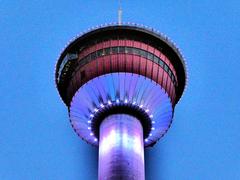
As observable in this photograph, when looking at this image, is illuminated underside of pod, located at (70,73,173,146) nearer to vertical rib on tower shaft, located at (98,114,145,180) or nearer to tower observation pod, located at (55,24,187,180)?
tower observation pod, located at (55,24,187,180)

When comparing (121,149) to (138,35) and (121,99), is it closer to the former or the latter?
(121,99)

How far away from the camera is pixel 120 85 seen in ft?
104

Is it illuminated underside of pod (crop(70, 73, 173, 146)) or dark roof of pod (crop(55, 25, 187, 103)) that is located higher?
dark roof of pod (crop(55, 25, 187, 103))

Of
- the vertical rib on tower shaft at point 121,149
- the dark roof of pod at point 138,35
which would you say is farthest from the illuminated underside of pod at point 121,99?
the dark roof of pod at point 138,35

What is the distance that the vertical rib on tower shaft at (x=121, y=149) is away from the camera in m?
29.9

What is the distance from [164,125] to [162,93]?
295 centimetres

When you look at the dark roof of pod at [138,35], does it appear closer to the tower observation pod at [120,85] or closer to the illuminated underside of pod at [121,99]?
the tower observation pod at [120,85]

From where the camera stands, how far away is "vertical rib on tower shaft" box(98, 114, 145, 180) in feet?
98.2

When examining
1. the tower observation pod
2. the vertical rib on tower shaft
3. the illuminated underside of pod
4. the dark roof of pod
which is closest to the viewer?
the vertical rib on tower shaft

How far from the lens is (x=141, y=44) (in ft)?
108

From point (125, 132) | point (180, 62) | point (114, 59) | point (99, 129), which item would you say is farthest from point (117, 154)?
point (180, 62)

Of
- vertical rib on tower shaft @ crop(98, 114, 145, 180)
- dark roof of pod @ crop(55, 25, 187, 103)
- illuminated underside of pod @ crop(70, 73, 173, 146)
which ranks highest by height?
dark roof of pod @ crop(55, 25, 187, 103)

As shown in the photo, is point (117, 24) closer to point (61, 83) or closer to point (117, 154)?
point (61, 83)

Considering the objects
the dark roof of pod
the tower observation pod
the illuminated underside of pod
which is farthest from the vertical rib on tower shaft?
the dark roof of pod
